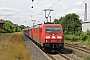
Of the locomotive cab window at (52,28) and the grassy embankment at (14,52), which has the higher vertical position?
the locomotive cab window at (52,28)

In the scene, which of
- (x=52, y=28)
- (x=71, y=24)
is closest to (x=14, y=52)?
(x=52, y=28)

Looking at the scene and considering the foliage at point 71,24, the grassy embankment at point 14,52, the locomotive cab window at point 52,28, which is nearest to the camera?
the grassy embankment at point 14,52

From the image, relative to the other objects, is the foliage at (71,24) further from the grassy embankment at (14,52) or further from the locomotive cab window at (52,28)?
the locomotive cab window at (52,28)

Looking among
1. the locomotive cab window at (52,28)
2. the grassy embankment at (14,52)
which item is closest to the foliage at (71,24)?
the grassy embankment at (14,52)

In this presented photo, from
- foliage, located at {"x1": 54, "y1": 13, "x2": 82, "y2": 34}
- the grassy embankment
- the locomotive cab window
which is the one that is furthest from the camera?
foliage, located at {"x1": 54, "y1": 13, "x2": 82, "y2": 34}

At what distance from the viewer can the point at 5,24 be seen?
141m

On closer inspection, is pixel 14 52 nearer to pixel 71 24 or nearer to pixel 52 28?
pixel 52 28

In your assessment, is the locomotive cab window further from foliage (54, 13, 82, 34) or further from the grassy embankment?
foliage (54, 13, 82, 34)

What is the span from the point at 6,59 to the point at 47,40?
6.29 metres

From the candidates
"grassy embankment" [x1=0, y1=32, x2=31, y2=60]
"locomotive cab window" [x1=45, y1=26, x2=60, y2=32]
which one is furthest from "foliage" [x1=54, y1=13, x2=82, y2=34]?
"locomotive cab window" [x1=45, y1=26, x2=60, y2=32]

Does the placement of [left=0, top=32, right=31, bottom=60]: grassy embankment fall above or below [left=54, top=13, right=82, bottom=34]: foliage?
below

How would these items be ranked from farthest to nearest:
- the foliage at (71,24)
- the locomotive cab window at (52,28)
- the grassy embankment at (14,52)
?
the foliage at (71,24), the locomotive cab window at (52,28), the grassy embankment at (14,52)

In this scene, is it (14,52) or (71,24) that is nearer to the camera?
(14,52)

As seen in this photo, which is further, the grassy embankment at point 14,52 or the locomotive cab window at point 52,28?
the locomotive cab window at point 52,28
